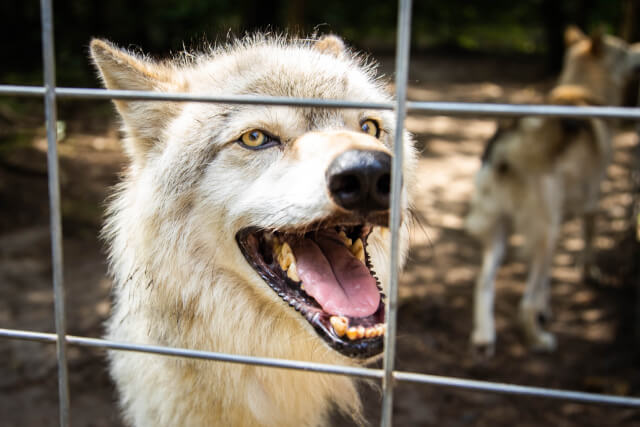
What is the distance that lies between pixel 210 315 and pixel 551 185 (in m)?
3.69

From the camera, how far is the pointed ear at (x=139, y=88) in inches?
79.1

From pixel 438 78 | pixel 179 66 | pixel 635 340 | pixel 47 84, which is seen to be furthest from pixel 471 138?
pixel 47 84

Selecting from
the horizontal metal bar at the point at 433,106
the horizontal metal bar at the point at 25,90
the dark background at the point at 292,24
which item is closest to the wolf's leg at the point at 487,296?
the dark background at the point at 292,24

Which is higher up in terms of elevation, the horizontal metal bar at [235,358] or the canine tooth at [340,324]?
the canine tooth at [340,324]

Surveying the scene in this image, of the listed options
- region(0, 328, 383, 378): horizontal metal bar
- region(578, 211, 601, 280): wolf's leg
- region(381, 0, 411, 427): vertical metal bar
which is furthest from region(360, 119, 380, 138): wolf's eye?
region(578, 211, 601, 280): wolf's leg

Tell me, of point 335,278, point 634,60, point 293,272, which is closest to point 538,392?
point 335,278

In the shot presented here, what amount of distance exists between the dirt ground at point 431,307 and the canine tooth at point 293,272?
1.05 m

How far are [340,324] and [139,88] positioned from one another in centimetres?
113

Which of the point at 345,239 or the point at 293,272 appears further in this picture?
the point at 345,239

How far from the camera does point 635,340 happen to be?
4543 millimetres

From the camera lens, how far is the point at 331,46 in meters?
2.58

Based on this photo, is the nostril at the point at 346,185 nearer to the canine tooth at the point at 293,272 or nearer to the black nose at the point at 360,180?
the black nose at the point at 360,180

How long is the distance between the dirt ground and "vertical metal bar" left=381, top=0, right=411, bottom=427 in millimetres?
1452

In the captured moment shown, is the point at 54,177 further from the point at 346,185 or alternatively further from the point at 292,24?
the point at 292,24
